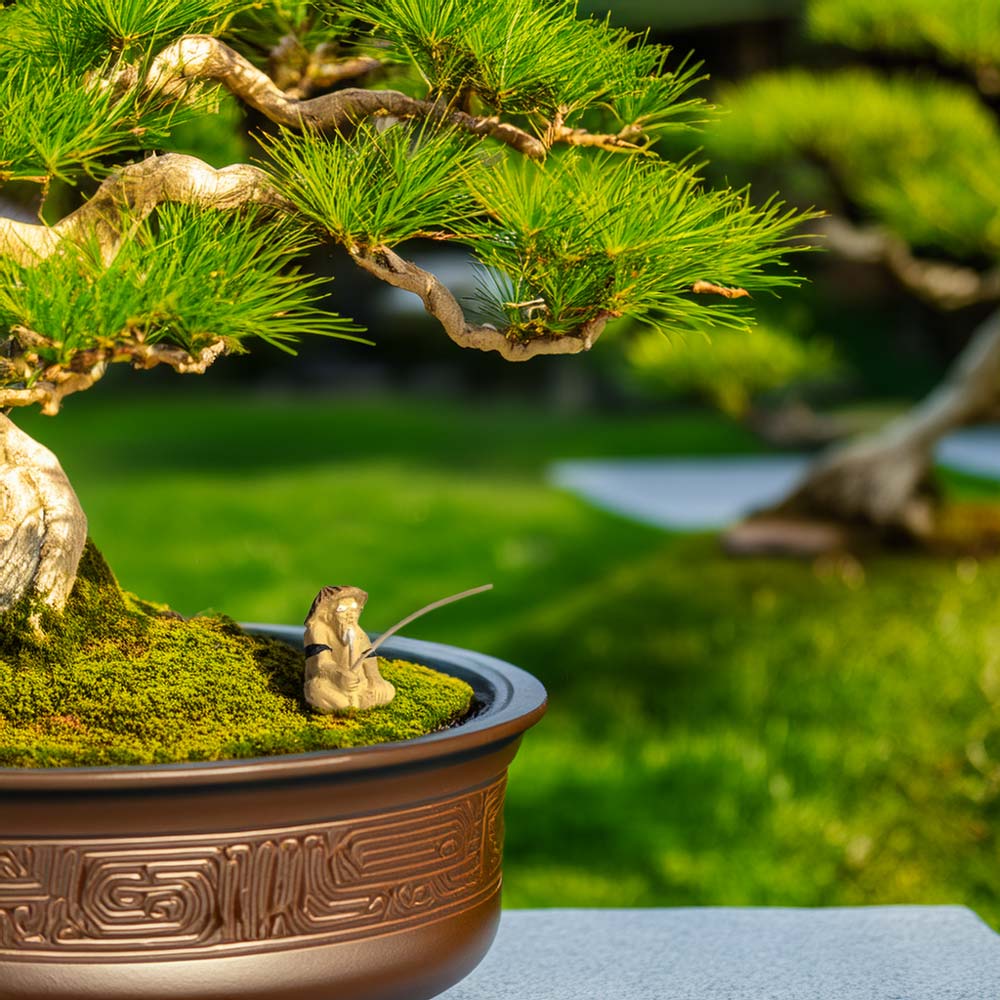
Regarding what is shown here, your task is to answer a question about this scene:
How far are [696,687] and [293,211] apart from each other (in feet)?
6.60

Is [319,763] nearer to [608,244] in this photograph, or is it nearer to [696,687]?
[608,244]

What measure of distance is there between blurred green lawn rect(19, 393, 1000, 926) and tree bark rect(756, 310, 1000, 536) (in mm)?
134

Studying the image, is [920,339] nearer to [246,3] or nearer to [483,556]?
[483,556]

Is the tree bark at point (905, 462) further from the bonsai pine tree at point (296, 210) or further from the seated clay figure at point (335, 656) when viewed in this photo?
the seated clay figure at point (335, 656)

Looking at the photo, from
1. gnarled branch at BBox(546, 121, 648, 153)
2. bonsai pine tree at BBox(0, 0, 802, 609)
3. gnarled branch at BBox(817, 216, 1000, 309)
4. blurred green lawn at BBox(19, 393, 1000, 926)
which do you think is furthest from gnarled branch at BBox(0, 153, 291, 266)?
gnarled branch at BBox(817, 216, 1000, 309)

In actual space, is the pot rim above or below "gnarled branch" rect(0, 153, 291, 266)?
below

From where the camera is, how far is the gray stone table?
1.23 meters

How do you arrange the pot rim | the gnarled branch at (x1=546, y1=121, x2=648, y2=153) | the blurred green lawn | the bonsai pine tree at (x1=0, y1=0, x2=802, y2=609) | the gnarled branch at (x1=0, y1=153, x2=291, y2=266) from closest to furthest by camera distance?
the pot rim → the bonsai pine tree at (x1=0, y1=0, x2=802, y2=609) → the gnarled branch at (x1=0, y1=153, x2=291, y2=266) → the gnarled branch at (x1=546, y1=121, x2=648, y2=153) → the blurred green lawn

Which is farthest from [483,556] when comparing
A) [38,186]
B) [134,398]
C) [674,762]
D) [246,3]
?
[134,398]

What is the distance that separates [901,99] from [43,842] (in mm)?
2552

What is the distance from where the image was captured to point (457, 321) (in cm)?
115

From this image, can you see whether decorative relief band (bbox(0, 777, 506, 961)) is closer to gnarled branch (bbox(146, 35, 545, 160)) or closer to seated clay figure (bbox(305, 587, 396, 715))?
seated clay figure (bbox(305, 587, 396, 715))

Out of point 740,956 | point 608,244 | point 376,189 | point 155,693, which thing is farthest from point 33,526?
point 740,956

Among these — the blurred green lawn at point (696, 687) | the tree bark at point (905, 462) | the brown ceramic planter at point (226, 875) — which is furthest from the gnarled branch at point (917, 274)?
the brown ceramic planter at point (226, 875)
